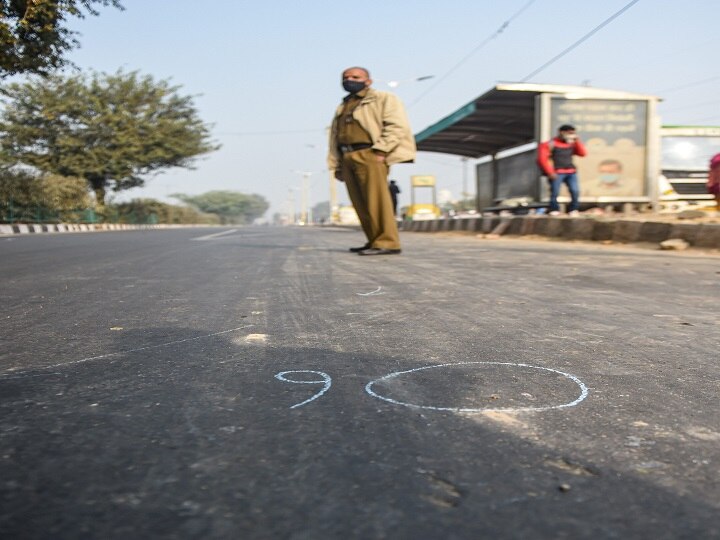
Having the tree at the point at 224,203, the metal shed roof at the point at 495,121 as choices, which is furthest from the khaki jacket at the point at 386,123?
the tree at the point at 224,203

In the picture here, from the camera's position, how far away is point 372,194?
643 centimetres

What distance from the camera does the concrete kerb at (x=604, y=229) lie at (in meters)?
7.52

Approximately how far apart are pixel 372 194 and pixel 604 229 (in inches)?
171

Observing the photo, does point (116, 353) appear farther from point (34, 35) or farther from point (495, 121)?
point (495, 121)

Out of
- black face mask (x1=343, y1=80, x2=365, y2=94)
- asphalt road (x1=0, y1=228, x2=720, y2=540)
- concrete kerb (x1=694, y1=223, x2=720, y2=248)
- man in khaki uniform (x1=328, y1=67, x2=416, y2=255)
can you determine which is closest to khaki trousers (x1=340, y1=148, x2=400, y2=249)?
man in khaki uniform (x1=328, y1=67, x2=416, y2=255)

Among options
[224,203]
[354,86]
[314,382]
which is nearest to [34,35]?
[354,86]

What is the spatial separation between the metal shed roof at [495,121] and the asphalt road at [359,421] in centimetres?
950

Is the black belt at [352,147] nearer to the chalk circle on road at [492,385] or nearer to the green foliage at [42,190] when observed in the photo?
the chalk circle on road at [492,385]

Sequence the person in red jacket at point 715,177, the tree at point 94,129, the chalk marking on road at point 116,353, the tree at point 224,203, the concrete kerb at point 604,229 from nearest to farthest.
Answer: the chalk marking on road at point 116,353, the concrete kerb at point 604,229, the person in red jacket at point 715,177, the tree at point 94,129, the tree at point 224,203

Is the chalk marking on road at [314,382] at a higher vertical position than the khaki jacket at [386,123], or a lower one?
lower

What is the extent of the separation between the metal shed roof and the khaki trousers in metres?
5.80

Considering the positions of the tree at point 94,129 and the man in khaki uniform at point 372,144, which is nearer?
the man in khaki uniform at point 372,144

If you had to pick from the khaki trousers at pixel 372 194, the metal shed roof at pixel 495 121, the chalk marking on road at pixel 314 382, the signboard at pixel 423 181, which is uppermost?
the metal shed roof at pixel 495 121

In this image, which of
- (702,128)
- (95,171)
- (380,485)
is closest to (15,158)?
(95,171)
